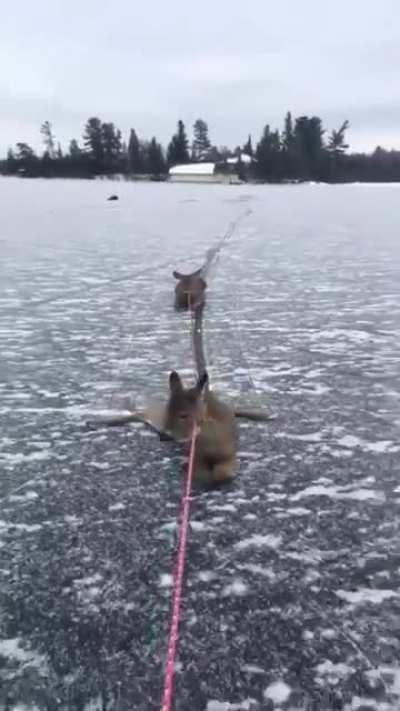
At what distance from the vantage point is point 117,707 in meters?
2.50

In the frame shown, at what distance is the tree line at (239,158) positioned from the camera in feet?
387

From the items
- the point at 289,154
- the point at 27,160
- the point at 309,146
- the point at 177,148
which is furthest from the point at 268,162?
the point at 27,160

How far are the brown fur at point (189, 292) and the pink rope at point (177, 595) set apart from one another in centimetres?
554

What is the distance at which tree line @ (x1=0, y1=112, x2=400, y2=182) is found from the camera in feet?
387

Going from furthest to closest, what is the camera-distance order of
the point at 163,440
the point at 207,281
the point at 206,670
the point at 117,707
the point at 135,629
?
the point at 207,281 < the point at 163,440 < the point at 135,629 < the point at 206,670 < the point at 117,707

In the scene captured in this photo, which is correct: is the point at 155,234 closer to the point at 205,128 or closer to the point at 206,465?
the point at 206,465

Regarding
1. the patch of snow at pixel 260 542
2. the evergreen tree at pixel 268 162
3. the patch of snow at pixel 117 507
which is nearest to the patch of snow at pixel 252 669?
the patch of snow at pixel 260 542

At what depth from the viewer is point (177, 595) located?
312 centimetres

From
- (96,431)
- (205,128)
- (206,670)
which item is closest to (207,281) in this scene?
(96,431)

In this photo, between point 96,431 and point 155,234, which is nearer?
point 96,431

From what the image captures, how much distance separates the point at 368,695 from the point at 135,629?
0.96 metres

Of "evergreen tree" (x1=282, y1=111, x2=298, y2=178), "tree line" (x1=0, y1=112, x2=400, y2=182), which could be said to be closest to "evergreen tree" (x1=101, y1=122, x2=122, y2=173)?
"tree line" (x1=0, y1=112, x2=400, y2=182)

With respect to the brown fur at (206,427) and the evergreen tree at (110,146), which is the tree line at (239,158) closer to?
the evergreen tree at (110,146)

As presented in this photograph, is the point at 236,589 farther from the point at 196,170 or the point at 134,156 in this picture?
the point at 134,156
